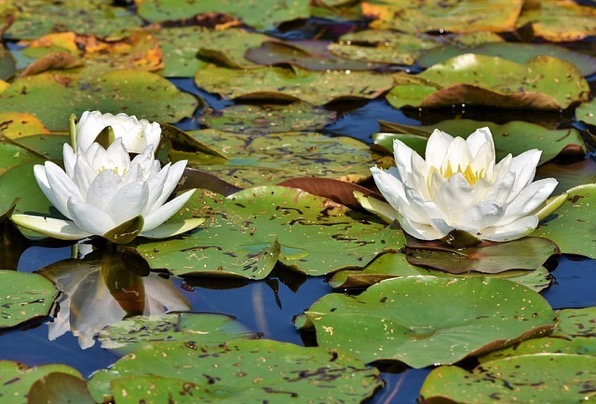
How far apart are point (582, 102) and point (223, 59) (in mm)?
1916

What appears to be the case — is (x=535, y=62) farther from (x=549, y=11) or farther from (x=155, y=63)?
(x=155, y=63)

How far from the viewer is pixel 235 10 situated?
245 inches

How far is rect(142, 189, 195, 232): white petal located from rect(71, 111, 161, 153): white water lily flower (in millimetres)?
306

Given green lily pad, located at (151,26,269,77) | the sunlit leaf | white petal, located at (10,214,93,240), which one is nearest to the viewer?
white petal, located at (10,214,93,240)

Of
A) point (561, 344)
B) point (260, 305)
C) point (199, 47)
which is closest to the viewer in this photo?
point (561, 344)

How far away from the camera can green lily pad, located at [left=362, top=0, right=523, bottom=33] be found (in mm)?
6004

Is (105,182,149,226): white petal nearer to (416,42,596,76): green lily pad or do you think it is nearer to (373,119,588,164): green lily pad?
(373,119,588,164): green lily pad

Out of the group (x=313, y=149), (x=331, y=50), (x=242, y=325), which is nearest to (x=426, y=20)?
(x=331, y=50)

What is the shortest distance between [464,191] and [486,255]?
241mm

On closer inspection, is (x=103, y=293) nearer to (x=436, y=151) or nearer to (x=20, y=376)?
(x=20, y=376)

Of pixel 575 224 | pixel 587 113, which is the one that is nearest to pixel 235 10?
pixel 587 113

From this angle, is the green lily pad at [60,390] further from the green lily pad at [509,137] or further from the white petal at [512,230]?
the green lily pad at [509,137]

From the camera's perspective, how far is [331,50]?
18.3 ft

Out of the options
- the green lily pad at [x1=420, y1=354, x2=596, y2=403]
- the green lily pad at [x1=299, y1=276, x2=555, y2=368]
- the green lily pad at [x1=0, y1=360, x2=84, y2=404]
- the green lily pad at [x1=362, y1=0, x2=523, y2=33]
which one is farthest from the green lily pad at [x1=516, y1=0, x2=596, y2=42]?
the green lily pad at [x1=0, y1=360, x2=84, y2=404]
